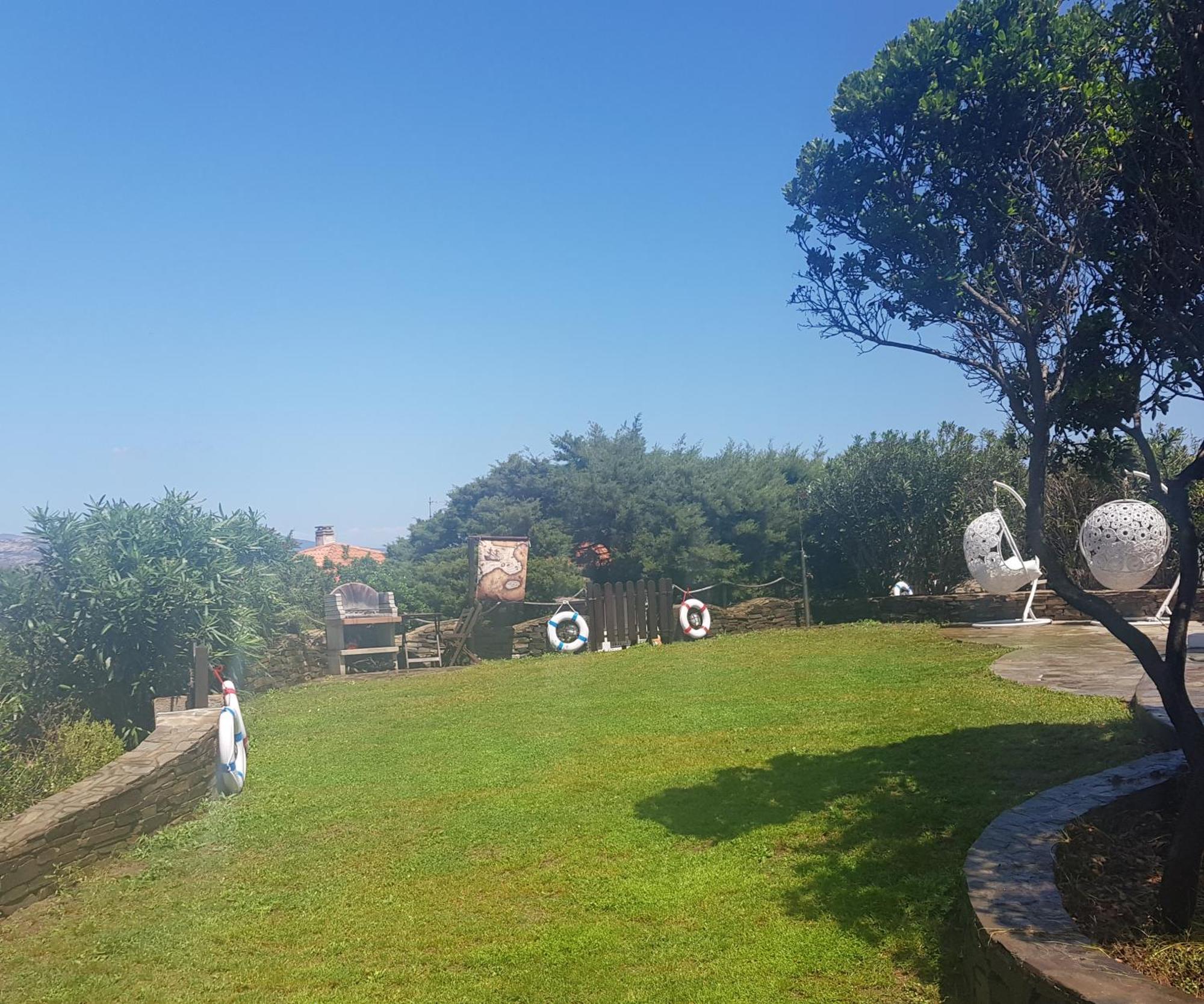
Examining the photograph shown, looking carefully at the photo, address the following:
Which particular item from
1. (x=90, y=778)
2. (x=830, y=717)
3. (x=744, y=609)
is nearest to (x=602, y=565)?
(x=744, y=609)

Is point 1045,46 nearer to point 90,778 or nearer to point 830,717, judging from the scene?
point 830,717

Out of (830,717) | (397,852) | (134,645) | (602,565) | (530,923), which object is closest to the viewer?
(530,923)

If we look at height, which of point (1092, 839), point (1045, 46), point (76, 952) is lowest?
point (76, 952)

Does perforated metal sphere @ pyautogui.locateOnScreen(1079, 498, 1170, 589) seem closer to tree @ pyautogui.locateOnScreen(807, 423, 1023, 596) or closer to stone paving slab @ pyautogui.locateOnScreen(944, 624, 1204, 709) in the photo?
stone paving slab @ pyautogui.locateOnScreen(944, 624, 1204, 709)

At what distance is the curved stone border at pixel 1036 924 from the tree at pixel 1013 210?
2.66ft

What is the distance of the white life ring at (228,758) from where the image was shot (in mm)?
7527

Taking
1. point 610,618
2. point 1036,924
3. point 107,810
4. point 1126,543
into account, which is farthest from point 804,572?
point 1036,924

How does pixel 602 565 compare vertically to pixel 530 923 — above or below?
above

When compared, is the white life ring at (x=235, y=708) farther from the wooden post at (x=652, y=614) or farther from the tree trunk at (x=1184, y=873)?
the wooden post at (x=652, y=614)

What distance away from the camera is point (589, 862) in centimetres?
533

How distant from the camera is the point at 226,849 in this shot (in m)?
6.19

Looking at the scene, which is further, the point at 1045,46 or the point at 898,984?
the point at 1045,46

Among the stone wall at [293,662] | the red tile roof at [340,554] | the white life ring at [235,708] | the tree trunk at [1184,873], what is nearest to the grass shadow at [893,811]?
the tree trunk at [1184,873]

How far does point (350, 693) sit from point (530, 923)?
9.37 meters
